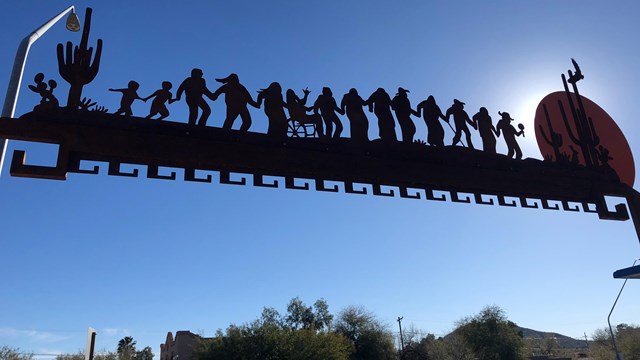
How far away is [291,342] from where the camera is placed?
1527 inches

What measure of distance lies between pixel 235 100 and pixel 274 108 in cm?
44

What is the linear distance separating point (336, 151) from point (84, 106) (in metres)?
2.53

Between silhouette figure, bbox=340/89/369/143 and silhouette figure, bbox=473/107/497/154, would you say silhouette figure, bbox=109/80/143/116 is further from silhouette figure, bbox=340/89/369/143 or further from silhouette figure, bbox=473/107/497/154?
silhouette figure, bbox=473/107/497/154

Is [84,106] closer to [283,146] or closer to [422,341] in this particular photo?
[283,146]

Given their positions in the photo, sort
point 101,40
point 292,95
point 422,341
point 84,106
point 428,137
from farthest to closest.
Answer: point 422,341
point 428,137
point 292,95
point 101,40
point 84,106

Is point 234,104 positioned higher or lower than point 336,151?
higher

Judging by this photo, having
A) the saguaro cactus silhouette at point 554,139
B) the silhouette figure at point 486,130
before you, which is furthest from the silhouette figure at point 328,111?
the saguaro cactus silhouette at point 554,139

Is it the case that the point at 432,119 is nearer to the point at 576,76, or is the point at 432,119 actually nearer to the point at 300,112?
the point at 300,112

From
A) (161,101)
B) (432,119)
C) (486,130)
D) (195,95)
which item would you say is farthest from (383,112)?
(161,101)

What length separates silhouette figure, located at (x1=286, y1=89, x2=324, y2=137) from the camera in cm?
535

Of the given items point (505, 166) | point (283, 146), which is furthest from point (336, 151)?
point (505, 166)

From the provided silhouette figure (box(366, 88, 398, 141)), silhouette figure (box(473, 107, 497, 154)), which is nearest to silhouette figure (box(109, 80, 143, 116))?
silhouette figure (box(366, 88, 398, 141))

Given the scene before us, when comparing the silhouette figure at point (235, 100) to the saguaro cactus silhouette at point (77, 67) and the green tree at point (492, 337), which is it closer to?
the saguaro cactus silhouette at point (77, 67)

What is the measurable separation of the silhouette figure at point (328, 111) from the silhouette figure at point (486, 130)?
78.5 inches
